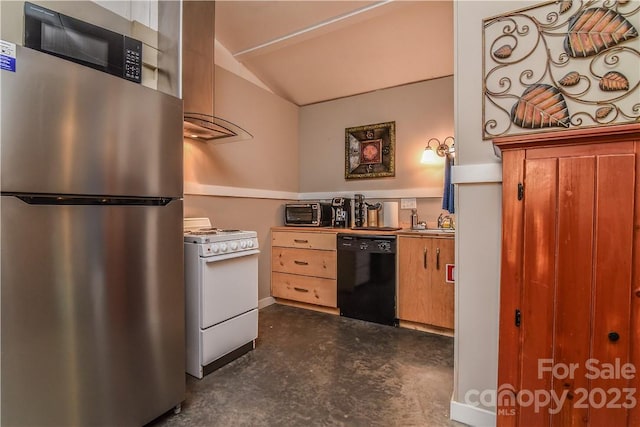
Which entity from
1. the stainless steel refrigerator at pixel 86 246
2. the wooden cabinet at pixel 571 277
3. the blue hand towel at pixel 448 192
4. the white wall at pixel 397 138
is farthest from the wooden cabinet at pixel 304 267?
the wooden cabinet at pixel 571 277

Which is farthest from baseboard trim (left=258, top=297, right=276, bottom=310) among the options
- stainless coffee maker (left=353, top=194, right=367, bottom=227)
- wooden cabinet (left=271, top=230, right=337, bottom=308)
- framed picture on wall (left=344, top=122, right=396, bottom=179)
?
framed picture on wall (left=344, top=122, right=396, bottom=179)

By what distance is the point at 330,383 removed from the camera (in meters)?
1.87

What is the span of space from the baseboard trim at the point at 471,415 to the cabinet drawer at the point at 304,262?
1.62 metres

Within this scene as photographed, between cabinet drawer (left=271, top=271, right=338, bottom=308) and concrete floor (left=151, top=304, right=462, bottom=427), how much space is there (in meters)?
0.41

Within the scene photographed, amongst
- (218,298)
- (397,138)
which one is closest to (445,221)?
(397,138)

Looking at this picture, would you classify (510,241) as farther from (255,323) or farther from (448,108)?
(448,108)

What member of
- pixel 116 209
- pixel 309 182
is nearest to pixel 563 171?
pixel 116 209

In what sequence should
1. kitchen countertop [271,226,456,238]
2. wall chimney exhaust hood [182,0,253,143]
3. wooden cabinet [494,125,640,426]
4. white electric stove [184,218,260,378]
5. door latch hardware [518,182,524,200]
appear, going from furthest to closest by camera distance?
kitchen countertop [271,226,456,238]
wall chimney exhaust hood [182,0,253,143]
white electric stove [184,218,260,378]
door latch hardware [518,182,524,200]
wooden cabinet [494,125,640,426]

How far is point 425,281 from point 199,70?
247 centimetres

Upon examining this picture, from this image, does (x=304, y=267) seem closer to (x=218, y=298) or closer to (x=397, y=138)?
(x=218, y=298)

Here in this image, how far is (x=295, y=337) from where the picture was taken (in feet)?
8.32

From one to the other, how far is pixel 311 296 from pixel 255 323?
94 cm

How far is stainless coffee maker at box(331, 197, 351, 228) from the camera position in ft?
11.1

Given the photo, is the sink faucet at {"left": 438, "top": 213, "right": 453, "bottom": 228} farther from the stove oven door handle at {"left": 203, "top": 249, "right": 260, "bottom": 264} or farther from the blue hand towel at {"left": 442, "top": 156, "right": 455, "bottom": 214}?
the stove oven door handle at {"left": 203, "top": 249, "right": 260, "bottom": 264}
